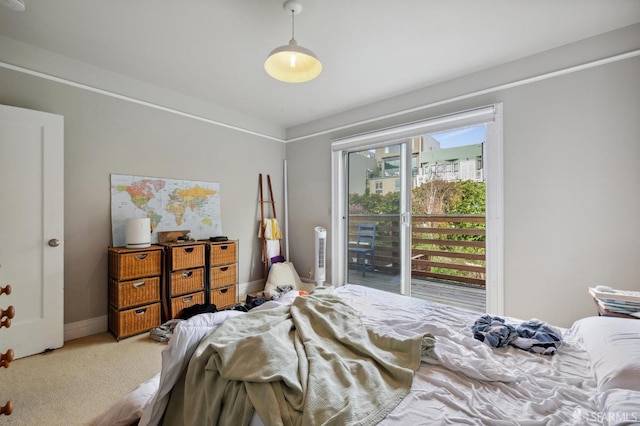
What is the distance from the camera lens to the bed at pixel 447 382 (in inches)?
34.2

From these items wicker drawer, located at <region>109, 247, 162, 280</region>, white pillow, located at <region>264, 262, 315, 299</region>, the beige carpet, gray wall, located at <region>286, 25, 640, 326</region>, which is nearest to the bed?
the beige carpet

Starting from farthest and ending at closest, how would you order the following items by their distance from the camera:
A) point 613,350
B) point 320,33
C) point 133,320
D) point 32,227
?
point 133,320 < point 32,227 < point 320,33 < point 613,350

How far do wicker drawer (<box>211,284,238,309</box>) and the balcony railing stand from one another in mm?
1607

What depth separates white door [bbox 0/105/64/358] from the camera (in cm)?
209

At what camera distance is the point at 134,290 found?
2.51m

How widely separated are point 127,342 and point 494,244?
3431 mm

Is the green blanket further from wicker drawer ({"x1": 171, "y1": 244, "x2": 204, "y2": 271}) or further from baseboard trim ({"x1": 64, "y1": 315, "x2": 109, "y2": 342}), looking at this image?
baseboard trim ({"x1": 64, "y1": 315, "x2": 109, "y2": 342})

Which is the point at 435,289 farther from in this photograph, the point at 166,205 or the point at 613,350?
the point at 166,205

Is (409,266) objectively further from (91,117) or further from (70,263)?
(91,117)

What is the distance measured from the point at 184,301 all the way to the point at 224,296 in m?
0.45

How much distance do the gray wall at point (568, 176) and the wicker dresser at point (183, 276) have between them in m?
3.03

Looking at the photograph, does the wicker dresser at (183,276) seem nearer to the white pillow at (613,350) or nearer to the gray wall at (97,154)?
the gray wall at (97,154)

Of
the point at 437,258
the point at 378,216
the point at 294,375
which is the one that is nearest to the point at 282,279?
the point at 378,216

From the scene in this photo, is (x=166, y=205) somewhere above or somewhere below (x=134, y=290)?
above
